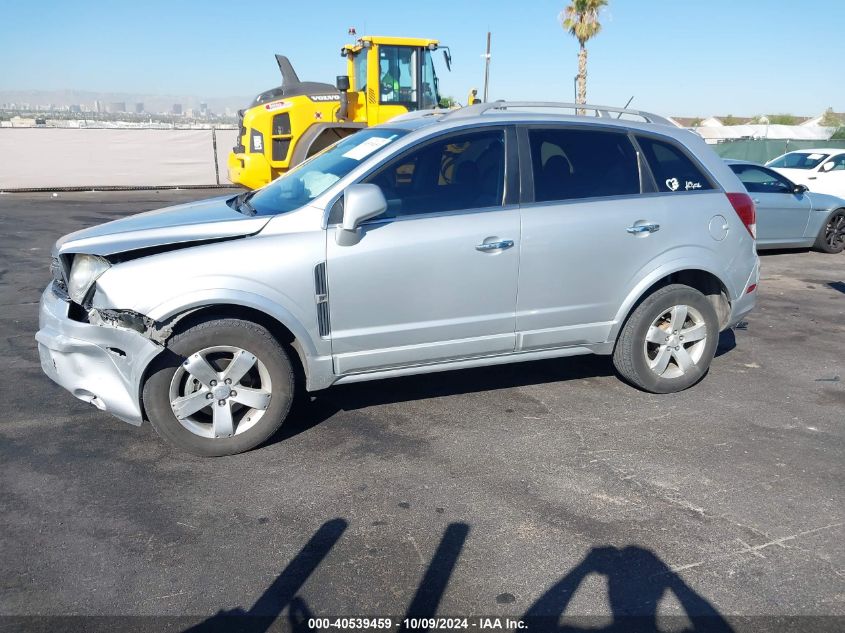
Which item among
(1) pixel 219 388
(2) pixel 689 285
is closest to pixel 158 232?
(1) pixel 219 388

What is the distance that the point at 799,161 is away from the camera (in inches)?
557

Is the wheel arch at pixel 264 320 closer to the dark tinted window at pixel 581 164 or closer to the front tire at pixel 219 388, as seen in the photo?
the front tire at pixel 219 388

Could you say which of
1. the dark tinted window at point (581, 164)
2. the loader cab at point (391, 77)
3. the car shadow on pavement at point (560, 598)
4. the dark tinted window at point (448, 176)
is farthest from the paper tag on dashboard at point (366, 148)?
the loader cab at point (391, 77)

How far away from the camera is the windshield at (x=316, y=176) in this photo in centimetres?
442

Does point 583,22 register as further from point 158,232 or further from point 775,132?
point 158,232

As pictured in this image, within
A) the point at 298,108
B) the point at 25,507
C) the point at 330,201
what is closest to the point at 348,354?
the point at 330,201

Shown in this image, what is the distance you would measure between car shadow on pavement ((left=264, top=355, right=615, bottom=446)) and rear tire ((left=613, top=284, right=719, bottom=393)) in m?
0.55

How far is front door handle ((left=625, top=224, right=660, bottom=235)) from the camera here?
4730 millimetres

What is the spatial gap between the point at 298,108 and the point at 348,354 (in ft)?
33.3

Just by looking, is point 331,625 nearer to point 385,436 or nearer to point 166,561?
point 166,561

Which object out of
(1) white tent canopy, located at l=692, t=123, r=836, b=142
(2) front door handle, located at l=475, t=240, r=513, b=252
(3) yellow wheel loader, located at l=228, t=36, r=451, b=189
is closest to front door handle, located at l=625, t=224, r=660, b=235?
(2) front door handle, located at l=475, t=240, r=513, b=252

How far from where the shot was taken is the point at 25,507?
3.50m

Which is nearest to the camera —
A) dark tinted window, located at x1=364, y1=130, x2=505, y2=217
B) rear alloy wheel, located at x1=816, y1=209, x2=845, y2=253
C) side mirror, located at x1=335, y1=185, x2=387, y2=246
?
side mirror, located at x1=335, y1=185, x2=387, y2=246

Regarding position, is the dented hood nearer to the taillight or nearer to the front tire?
the front tire
